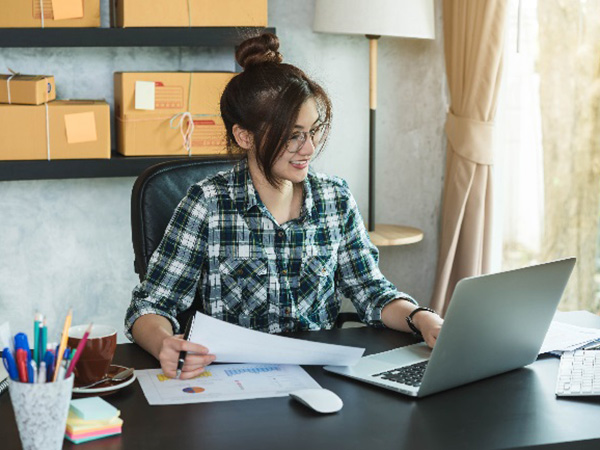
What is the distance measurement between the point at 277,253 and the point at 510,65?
1.72 metres

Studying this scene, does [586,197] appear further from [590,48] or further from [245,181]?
[245,181]

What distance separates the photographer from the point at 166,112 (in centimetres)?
296

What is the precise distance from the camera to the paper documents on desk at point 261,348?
1.43 meters

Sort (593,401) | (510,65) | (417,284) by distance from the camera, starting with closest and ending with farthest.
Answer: (593,401), (510,65), (417,284)

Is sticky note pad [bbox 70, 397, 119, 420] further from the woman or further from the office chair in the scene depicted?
the office chair

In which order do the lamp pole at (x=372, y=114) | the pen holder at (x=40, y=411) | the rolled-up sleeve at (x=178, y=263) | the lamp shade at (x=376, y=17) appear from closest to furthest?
the pen holder at (x=40, y=411) → the rolled-up sleeve at (x=178, y=263) → the lamp shade at (x=376, y=17) → the lamp pole at (x=372, y=114)

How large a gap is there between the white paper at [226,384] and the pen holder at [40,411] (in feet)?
0.69

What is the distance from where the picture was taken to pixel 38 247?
3.19 m

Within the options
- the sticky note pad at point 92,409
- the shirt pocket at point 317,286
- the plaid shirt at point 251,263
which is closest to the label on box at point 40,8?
the plaid shirt at point 251,263

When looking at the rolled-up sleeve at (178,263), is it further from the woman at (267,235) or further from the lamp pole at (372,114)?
the lamp pole at (372,114)

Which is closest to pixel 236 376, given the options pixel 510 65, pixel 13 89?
pixel 13 89

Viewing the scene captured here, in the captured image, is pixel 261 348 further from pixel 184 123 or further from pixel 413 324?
pixel 184 123

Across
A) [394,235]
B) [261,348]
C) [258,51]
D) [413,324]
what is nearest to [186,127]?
[394,235]

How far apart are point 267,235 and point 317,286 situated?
0.15 metres
